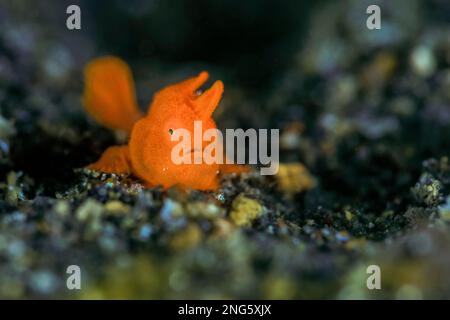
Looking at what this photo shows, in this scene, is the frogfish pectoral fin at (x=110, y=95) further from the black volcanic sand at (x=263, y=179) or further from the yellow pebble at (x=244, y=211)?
the yellow pebble at (x=244, y=211)

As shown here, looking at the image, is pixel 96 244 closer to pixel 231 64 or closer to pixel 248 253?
pixel 248 253

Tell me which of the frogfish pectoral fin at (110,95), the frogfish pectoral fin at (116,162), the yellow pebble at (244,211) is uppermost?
the frogfish pectoral fin at (110,95)

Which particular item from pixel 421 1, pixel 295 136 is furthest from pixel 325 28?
pixel 295 136

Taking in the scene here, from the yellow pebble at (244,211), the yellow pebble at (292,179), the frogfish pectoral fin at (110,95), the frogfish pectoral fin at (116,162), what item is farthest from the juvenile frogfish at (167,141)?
the frogfish pectoral fin at (110,95)

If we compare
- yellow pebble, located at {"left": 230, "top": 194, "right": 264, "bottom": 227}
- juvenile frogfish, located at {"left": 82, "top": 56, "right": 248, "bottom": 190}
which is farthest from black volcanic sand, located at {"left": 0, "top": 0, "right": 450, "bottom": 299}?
juvenile frogfish, located at {"left": 82, "top": 56, "right": 248, "bottom": 190}

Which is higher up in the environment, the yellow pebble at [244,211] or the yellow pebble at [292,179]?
the yellow pebble at [292,179]

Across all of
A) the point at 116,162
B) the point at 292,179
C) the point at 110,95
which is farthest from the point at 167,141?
the point at 110,95

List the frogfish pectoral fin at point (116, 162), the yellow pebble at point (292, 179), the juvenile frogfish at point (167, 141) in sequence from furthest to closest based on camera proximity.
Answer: the yellow pebble at point (292, 179)
the frogfish pectoral fin at point (116, 162)
the juvenile frogfish at point (167, 141)
